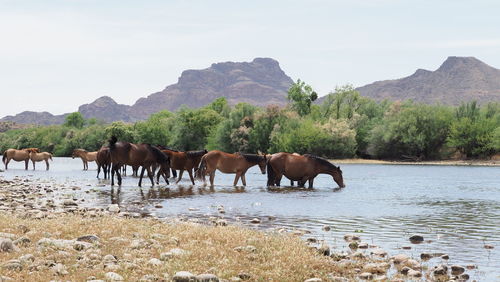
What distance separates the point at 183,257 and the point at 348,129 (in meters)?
83.9

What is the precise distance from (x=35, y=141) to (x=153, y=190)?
14754cm

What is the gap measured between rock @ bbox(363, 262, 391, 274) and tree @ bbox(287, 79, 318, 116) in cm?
10005

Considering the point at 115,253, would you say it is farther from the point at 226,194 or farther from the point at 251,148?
the point at 251,148

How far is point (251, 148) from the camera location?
9812 cm

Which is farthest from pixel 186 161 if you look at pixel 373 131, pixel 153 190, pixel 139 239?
pixel 373 131

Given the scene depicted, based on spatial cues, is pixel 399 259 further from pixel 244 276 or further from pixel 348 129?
pixel 348 129

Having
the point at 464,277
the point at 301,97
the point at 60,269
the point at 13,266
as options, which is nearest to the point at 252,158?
the point at 464,277

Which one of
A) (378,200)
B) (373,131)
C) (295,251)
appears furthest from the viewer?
(373,131)

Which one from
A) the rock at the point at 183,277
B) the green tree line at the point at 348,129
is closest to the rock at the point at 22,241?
the rock at the point at 183,277

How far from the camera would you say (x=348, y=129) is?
9038cm

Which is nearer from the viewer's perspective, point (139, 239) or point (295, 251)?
point (295, 251)

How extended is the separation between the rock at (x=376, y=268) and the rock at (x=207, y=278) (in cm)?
283

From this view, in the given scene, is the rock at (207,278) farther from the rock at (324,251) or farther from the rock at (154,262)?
the rock at (324,251)

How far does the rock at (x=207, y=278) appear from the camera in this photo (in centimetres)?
714
